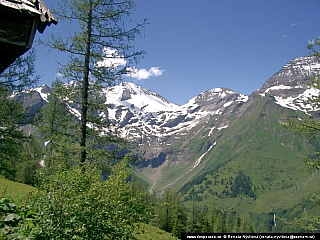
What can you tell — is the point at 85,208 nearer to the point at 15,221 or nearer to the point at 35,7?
the point at 15,221

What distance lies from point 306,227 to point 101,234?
36.4ft

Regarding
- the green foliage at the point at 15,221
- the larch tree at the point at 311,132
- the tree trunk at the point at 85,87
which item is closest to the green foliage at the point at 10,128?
the tree trunk at the point at 85,87

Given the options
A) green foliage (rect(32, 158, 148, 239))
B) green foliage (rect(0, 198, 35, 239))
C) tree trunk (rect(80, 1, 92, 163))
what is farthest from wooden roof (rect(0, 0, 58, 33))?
tree trunk (rect(80, 1, 92, 163))

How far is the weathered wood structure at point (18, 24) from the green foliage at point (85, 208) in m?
4.11

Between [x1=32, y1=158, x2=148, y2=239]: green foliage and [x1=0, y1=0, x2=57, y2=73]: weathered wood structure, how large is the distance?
4.11m

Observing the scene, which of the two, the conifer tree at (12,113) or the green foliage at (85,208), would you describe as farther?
the conifer tree at (12,113)

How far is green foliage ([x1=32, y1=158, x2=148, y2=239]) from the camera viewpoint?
6.79 m

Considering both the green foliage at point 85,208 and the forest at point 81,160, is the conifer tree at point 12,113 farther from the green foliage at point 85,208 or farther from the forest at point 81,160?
the green foliage at point 85,208

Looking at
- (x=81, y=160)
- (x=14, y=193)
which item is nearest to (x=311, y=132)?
(x=81, y=160)

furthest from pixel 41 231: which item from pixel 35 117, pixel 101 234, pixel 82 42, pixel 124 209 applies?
pixel 35 117

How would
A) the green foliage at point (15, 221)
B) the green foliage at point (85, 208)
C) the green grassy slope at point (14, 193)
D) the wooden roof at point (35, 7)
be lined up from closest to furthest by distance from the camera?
1. the wooden roof at point (35, 7)
2. the green foliage at point (15, 221)
3. the green foliage at point (85, 208)
4. the green grassy slope at point (14, 193)

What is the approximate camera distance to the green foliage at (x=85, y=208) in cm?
679

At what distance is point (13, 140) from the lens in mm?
22359

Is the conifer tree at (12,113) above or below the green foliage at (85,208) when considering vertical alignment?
above
